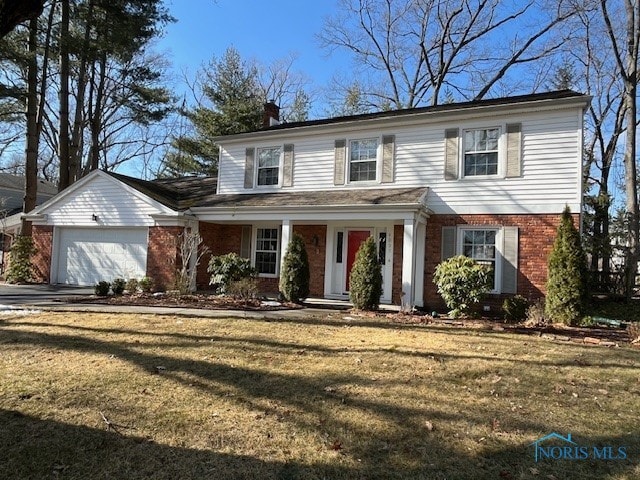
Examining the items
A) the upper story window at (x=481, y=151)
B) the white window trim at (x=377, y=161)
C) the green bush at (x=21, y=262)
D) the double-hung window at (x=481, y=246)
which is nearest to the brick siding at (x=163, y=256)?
the green bush at (x=21, y=262)

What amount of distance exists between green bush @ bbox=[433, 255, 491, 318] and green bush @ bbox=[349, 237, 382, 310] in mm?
1516

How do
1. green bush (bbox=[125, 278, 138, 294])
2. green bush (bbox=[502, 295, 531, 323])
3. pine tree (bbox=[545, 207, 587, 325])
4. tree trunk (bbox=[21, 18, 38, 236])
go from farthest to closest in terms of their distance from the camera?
1. tree trunk (bbox=[21, 18, 38, 236])
2. green bush (bbox=[125, 278, 138, 294])
3. green bush (bbox=[502, 295, 531, 323])
4. pine tree (bbox=[545, 207, 587, 325])

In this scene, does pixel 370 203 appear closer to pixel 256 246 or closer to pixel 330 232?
pixel 330 232

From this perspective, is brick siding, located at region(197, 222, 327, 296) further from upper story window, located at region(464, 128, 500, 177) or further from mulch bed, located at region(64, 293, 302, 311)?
upper story window, located at region(464, 128, 500, 177)

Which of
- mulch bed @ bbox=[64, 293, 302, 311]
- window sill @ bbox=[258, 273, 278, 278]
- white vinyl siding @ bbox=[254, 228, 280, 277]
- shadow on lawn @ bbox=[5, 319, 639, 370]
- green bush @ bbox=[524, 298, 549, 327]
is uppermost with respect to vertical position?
white vinyl siding @ bbox=[254, 228, 280, 277]

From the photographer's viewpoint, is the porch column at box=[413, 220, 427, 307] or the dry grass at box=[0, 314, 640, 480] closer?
the dry grass at box=[0, 314, 640, 480]

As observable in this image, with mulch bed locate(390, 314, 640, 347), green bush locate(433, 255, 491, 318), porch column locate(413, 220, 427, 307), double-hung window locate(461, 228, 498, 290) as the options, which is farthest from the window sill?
double-hung window locate(461, 228, 498, 290)

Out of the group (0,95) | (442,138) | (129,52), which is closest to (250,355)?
(442,138)

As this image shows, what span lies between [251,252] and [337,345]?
8.42 m

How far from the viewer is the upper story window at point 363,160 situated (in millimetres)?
12570

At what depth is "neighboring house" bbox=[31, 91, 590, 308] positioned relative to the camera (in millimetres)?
10555

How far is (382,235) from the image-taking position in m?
12.4

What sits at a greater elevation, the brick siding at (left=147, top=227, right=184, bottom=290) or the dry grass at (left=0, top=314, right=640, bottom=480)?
the brick siding at (left=147, top=227, right=184, bottom=290)

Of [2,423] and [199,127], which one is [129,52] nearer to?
[199,127]
